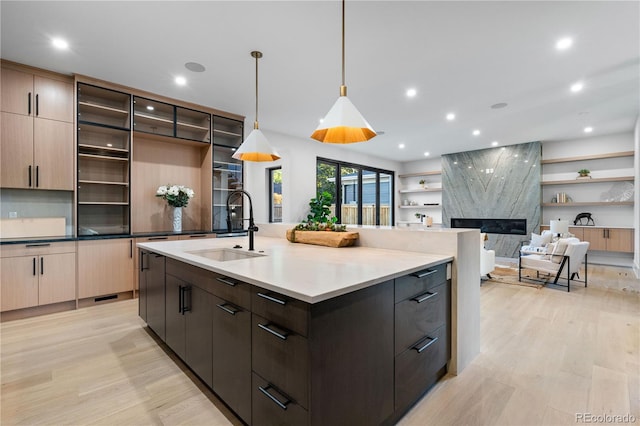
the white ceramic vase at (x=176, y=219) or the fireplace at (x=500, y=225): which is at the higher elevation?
the white ceramic vase at (x=176, y=219)

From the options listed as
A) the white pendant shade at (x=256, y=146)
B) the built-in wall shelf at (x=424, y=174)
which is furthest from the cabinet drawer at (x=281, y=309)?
the built-in wall shelf at (x=424, y=174)

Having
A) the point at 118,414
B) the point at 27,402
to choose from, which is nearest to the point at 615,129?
the point at 118,414

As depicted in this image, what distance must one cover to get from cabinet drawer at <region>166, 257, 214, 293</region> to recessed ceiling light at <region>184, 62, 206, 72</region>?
230 cm

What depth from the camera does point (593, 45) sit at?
2910 millimetres

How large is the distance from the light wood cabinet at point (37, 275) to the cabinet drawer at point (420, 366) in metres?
3.81

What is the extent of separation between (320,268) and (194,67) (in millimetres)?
3040

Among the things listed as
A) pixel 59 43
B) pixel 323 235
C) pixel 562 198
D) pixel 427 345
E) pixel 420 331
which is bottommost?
pixel 427 345

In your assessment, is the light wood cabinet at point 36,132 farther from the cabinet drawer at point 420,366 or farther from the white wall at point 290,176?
the cabinet drawer at point 420,366

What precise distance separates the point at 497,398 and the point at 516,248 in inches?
256

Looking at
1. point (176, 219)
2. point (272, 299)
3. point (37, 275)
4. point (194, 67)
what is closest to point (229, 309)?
point (272, 299)

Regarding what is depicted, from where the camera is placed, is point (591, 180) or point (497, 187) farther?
point (497, 187)

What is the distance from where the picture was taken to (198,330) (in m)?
1.91

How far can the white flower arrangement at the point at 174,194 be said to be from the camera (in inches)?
172

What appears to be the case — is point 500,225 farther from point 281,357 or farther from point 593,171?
point 281,357
